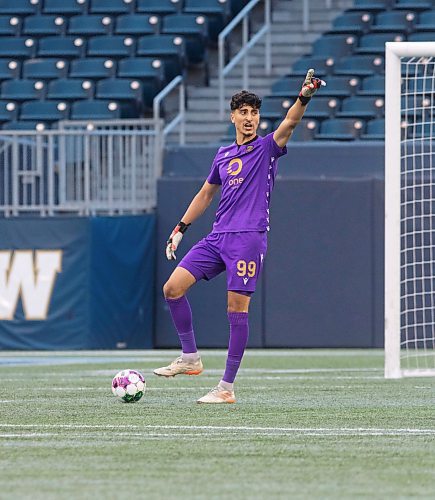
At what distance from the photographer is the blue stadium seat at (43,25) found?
74.9 ft

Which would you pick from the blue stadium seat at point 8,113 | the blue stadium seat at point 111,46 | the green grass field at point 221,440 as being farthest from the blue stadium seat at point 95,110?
the green grass field at point 221,440

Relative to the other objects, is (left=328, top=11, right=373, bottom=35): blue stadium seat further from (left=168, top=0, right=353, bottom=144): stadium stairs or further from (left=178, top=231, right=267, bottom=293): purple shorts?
(left=178, top=231, right=267, bottom=293): purple shorts

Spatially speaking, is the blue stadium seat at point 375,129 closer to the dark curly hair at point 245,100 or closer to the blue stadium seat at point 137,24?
the blue stadium seat at point 137,24

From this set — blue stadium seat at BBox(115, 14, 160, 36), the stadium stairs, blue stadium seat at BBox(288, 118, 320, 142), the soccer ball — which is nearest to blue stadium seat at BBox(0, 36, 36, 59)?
blue stadium seat at BBox(115, 14, 160, 36)

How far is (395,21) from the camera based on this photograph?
20625mm

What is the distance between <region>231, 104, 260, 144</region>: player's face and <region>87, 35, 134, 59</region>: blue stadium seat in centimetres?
1330

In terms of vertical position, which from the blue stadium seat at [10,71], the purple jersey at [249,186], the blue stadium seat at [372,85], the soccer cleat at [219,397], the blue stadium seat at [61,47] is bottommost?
the soccer cleat at [219,397]

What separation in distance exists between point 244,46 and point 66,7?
3.67 m

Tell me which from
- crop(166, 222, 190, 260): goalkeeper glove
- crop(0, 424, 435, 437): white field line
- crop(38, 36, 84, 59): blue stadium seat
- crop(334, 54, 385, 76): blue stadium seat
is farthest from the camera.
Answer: crop(38, 36, 84, 59): blue stadium seat

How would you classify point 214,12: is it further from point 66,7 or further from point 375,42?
point 375,42

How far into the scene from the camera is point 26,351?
17812mm

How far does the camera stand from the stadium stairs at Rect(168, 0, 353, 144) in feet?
68.8

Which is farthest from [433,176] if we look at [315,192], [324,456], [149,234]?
[324,456]

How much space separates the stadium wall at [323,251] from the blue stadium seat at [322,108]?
1576 mm
